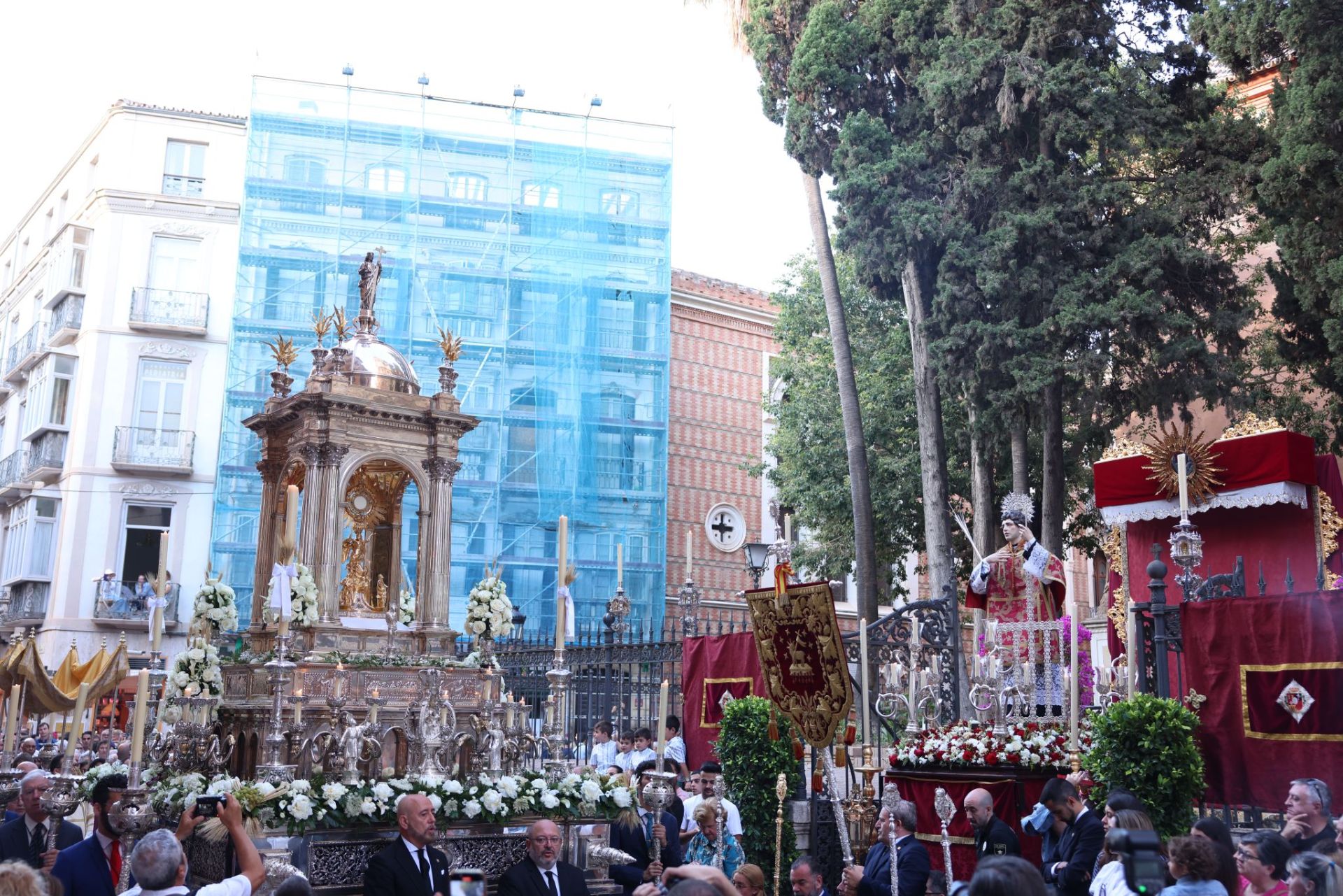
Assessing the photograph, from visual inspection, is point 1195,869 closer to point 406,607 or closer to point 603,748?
point 406,607

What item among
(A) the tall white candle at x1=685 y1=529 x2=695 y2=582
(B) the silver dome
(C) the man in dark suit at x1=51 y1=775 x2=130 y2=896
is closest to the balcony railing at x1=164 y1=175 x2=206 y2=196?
(A) the tall white candle at x1=685 y1=529 x2=695 y2=582

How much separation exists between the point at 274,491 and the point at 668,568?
2331cm

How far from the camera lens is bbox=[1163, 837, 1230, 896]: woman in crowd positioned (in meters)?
5.48

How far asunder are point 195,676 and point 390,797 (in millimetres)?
2893

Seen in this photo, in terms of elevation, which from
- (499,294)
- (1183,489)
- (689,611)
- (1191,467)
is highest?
(499,294)

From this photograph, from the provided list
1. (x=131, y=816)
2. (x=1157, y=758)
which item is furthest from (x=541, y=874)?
(x=1157, y=758)

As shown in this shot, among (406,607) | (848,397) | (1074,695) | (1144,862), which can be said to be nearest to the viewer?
(1144,862)

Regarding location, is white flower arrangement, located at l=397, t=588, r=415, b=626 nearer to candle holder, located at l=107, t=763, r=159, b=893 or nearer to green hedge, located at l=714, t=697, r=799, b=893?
green hedge, located at l=714, t=697, r=799, b=893

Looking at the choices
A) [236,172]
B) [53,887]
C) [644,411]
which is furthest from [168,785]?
[236,172]

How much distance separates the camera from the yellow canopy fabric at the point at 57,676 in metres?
12.9

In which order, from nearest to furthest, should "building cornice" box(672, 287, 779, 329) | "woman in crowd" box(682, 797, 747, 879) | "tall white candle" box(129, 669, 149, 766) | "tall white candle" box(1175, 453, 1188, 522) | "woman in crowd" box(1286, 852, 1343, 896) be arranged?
1. "woman in crowd" box(1286, 852, 1343, 896)
2. "tall white candle" box(129, 669, 149, 766)
3. "woman in crowd" box(682, 797, 747, 879)
4. "tall white candle" box(1175, 453, 1188, 522)
5. "building cornice" box(672, 287, 779, 329)

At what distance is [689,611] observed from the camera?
17.7m

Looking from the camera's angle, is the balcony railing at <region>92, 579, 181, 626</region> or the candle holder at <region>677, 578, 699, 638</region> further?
the balcony railing at <region>92, 579, 181, 626</region>

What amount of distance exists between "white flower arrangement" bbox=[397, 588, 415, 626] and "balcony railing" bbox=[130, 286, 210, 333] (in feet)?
61.9
